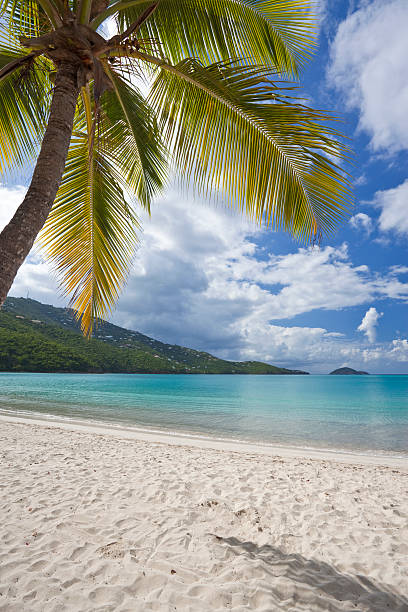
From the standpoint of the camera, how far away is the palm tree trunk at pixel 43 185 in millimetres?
2014

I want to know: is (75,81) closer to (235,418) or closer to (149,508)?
(149,508)

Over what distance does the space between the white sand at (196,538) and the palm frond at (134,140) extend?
4.20 metres

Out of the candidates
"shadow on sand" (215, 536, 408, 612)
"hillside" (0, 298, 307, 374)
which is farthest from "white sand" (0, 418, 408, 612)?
"hillside" (0, 298, 307, 374)

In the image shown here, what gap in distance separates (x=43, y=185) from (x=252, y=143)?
216 centimetres

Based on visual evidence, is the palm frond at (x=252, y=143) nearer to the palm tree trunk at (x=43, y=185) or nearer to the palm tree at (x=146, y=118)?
the palm tree at (x=146, y=118)

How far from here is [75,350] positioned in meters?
73.0

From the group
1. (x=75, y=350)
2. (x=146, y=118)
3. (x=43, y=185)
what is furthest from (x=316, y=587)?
(x=75, y=350)

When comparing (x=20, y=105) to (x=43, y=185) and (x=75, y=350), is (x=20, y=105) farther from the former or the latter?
(x=75, y=350)

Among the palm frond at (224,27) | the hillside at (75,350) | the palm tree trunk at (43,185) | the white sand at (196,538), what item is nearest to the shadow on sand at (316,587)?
the white sand at (196,538)

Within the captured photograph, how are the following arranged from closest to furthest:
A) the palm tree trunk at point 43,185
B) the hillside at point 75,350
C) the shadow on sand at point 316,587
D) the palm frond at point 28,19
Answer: the palm tree trunk at point 43,185 → the shadow on sand at point 316,587 → the palm frond at point 28,19 → the hillside at point 75,350

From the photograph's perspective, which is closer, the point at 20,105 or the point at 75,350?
the point at 20,105

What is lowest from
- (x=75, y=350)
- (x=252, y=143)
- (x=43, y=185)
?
(x=75, y=350)

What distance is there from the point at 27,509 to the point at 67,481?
1.24 meters

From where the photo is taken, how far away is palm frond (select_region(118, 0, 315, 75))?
357 cm
